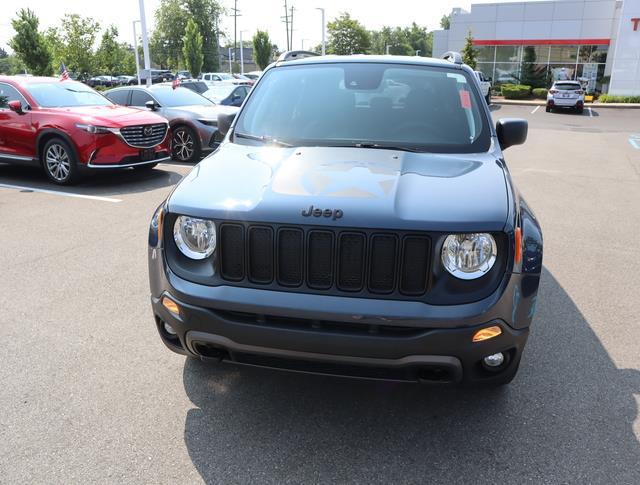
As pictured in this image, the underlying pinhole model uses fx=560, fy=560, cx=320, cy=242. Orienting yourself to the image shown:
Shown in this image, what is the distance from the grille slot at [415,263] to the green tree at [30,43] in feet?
115

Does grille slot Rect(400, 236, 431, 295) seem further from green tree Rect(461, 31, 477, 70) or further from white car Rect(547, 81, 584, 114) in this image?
green tree Rect(461, 31, 477, 70)

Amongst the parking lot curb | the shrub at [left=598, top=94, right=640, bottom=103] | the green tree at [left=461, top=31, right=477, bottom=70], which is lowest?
the parking lot curb

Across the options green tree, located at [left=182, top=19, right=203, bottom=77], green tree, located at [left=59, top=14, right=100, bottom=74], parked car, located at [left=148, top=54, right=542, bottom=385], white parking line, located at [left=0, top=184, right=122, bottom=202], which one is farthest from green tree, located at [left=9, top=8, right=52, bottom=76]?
parked car, located at [left=148, top=54, right=542, bottom=385]

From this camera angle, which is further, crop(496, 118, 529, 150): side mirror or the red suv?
the red suv

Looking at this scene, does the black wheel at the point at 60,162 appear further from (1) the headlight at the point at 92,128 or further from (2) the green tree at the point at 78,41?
(2) the green tree at the point at 78,41

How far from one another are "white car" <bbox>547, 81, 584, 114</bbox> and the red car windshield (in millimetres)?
23910

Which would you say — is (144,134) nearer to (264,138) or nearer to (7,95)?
(7,95)

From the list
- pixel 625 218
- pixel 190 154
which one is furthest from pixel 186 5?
pixel 625 218

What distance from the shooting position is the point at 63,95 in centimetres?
966

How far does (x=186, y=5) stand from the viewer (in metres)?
77.2

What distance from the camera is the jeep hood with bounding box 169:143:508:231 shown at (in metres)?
2.46

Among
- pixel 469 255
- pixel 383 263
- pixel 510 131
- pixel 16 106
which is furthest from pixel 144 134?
pixel 469 255

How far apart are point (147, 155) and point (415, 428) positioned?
7.84m

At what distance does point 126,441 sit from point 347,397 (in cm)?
117
